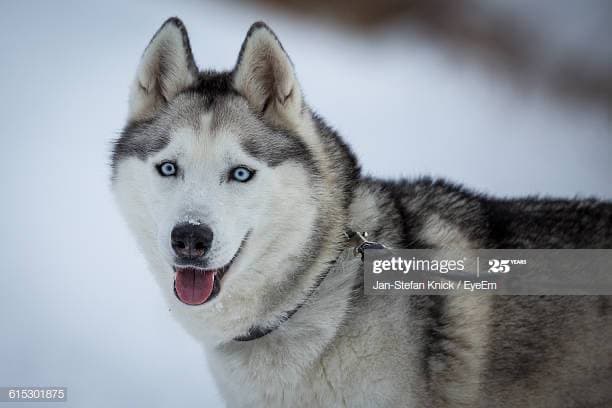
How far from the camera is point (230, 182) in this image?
2236mm

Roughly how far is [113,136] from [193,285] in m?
1.80

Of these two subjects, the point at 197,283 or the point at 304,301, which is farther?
the point at 304,301

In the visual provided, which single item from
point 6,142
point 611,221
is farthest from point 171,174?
point 6,142

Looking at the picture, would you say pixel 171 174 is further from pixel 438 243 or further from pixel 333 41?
pixel 333 41

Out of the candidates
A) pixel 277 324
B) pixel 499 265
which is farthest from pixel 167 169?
pixel 499 265

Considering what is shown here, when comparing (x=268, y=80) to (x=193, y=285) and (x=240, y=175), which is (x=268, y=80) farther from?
(x=193, y=285)

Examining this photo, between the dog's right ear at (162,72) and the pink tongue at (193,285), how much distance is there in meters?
0.68

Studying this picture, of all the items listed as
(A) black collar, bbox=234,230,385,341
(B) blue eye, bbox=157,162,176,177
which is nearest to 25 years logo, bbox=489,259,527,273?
(A) black collar, bbox=234,230,385,341

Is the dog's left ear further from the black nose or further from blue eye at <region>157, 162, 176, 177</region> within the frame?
the black nose

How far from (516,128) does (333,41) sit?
2.08 meters

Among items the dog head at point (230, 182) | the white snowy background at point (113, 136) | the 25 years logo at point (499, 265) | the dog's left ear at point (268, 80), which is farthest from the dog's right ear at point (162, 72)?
the white snowy background at point (113, 136)

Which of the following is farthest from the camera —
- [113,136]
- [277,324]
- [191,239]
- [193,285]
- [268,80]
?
[113,136]

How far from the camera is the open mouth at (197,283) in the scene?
2.17 meters

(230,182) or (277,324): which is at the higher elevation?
(230,182)
